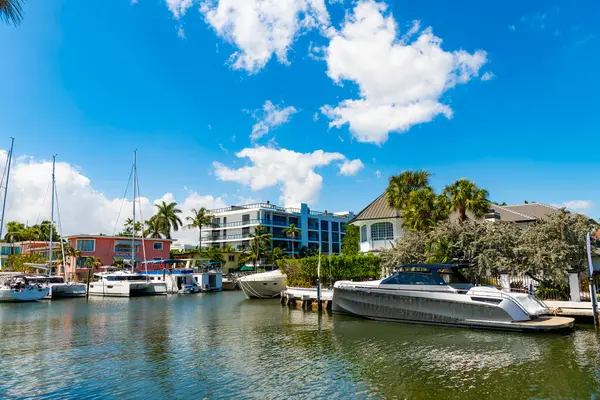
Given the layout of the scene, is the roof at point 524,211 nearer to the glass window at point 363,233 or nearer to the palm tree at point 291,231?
the glass window at point 363,233

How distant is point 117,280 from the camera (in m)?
51.2

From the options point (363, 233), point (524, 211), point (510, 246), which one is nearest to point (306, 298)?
point (363, 233)

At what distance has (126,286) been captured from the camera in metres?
49.4

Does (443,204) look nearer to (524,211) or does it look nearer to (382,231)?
(382,231)

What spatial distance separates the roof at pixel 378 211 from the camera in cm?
4120

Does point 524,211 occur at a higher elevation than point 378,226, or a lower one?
higher

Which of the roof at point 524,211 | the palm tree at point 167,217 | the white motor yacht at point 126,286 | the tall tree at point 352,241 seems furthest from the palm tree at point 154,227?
the roof at point 524,211

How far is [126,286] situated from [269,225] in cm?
3893

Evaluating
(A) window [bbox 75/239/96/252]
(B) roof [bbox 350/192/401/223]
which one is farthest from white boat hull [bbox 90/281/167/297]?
(B) roof [bbox 350/192/401/223]

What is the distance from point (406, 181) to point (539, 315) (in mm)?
20252

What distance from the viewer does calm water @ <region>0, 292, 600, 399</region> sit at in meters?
11.6

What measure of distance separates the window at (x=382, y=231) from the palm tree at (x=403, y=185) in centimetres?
348

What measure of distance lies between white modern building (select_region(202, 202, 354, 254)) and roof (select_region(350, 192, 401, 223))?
37.4m

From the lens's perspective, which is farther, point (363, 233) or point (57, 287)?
point (57, 287)
